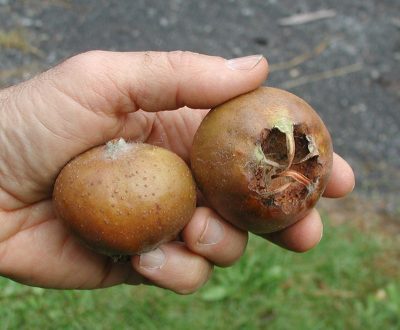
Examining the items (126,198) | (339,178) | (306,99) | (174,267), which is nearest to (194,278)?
(174,267)

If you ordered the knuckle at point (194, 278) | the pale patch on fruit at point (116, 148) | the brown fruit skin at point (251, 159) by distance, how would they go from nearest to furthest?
the brown fruit skin at point (251, 159), the pale patch on fruit at point (116, 148), the knuckle at point (194, 278)

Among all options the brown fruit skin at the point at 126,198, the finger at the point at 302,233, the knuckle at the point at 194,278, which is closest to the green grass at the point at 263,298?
the knuckle at the point at 194,278

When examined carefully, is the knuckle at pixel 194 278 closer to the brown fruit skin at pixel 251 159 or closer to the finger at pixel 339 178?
the brown fruit skin at pixel 251 159

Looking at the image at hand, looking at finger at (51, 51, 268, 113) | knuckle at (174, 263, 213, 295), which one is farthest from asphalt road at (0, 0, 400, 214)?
finger at (51, 51, 268, 113)

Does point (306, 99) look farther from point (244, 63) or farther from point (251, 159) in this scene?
Result: point (251, 159)

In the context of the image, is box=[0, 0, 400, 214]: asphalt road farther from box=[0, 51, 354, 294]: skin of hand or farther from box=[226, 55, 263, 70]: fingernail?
box=[226, 55, 263, 70]: fingernail

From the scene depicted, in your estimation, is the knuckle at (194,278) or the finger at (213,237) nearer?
the finger at (213,237)
